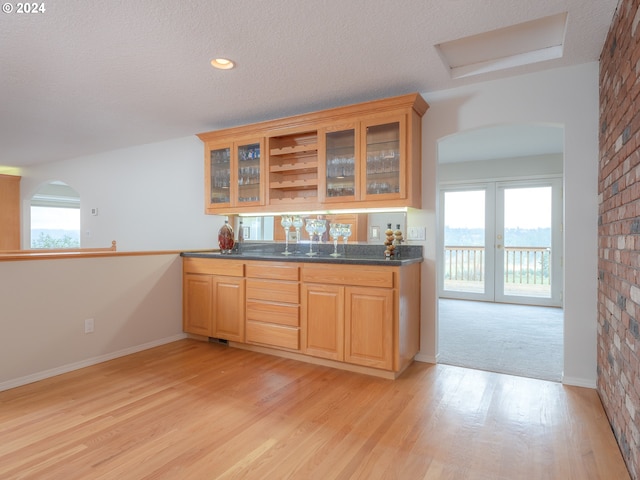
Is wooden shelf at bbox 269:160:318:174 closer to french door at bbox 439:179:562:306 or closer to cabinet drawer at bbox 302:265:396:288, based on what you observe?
cabinet drawer at bbox 302:265:396:288

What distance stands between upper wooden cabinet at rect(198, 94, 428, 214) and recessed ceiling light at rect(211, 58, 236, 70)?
88 centimetres

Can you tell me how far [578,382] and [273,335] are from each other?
2366 millimetres

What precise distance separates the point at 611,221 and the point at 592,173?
0.64m

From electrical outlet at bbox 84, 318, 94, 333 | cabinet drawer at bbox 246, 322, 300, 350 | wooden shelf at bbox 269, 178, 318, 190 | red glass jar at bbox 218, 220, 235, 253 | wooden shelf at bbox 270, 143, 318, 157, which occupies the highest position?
wooden shelf at bbox 270, 143, 318, 157

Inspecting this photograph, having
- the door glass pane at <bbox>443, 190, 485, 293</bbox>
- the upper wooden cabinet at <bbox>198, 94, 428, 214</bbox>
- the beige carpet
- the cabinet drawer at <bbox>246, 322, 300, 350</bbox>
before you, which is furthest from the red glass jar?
the door glass pane at <bbox>443, 190, 485, 293</bbox>

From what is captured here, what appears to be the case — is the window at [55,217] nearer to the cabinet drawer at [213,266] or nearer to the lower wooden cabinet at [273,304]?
the cabinet drawer at [213,266]

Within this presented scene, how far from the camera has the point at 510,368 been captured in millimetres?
3059

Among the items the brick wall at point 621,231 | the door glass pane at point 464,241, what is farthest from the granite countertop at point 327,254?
the door glass pane at point 464,241

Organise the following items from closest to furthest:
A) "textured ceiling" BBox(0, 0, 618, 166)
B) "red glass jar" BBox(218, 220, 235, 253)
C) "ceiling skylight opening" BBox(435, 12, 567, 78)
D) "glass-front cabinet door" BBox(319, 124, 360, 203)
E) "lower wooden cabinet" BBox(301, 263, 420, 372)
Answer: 1. "textured ceiling" BBox(0, 0, 618, 166)
2. "ceiling skylight opening" BBox(435, 12, 567, 78)
3. "lower wooden cabinet" BBox(301, 263, 420, 372)
4. "glass-front cabinet door" BBox(319, 124, 360, 203)
5. "red glass jar" BBox(218, 220, 235, 253)

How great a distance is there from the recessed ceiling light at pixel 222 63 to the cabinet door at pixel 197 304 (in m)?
1.96

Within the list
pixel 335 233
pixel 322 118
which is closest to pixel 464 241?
pixel 335 233

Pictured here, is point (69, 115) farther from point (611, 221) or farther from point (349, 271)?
Answer: point (611, 221)

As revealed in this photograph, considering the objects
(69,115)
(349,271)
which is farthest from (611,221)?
(69,115)

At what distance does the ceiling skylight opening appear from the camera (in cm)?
243
